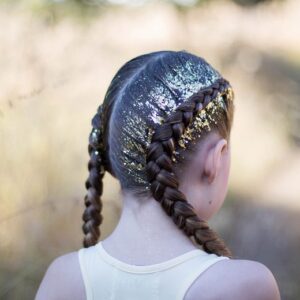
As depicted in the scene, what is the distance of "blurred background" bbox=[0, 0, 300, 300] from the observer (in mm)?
3758

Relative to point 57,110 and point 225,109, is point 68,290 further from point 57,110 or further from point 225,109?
point 57,110

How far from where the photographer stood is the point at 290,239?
150 inches

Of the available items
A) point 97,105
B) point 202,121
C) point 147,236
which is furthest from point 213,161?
point 97,105

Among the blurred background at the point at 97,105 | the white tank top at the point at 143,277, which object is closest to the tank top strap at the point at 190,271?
the white tank top at the point at 143,277

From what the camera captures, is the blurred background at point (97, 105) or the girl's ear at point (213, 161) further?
the blurred background at point (97, 105)

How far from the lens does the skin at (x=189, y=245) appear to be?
1247 millimetres

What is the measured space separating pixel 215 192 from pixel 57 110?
265cm

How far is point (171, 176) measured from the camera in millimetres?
1311

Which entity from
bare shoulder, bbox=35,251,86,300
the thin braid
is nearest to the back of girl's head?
the thin braid

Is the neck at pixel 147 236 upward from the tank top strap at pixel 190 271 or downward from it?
upward

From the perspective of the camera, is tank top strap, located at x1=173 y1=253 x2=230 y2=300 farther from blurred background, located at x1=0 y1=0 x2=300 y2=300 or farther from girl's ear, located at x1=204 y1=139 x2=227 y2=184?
blurred background, located at x1=0 y1=0 x2=300 y2=300

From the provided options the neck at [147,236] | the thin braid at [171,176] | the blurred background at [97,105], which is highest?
the thin braid at [171,176]

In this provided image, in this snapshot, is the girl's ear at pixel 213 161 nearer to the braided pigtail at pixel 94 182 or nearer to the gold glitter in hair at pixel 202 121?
the gold glitter in hair at pixel 202 121

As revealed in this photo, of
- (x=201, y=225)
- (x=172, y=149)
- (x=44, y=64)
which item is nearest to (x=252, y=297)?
(x=201, y=225)
